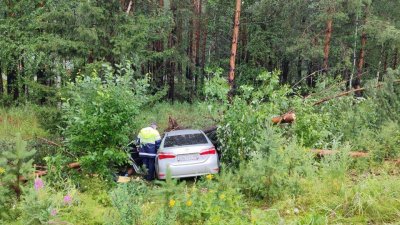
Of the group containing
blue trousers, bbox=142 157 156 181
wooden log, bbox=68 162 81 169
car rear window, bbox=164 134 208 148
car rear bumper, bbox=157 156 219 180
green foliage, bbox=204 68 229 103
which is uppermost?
green foliage, bbox=204 68 229 103

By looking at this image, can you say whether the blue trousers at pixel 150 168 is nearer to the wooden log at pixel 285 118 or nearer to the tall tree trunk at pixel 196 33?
the wooden log at pixel 285 118

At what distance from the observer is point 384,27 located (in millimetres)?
23875

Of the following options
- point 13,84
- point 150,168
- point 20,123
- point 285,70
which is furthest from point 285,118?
point 285,70

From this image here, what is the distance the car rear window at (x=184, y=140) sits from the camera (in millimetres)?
9133

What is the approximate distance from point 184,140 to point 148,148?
3.81ft

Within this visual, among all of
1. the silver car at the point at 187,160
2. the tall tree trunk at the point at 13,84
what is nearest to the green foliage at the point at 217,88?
the silver car at the point at 187,160

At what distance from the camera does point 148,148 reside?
9.80 m

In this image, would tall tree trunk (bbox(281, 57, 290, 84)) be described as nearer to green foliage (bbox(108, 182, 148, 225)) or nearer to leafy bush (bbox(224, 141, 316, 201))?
leafy bush (bbox(224, 141, 316, 201))

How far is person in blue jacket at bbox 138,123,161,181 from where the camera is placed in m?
9.66

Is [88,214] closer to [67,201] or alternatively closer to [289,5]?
[67,201]

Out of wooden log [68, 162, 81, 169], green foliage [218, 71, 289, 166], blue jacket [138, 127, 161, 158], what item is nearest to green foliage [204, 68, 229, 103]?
green foliage [218, 71, 289, 166]

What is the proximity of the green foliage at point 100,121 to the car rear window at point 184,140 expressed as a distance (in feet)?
4.28

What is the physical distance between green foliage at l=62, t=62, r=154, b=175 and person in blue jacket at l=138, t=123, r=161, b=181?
1.29 meters

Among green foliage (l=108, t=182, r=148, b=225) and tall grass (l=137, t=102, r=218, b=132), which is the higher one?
green foliage (l=108, t=182, r=148, b=225)
